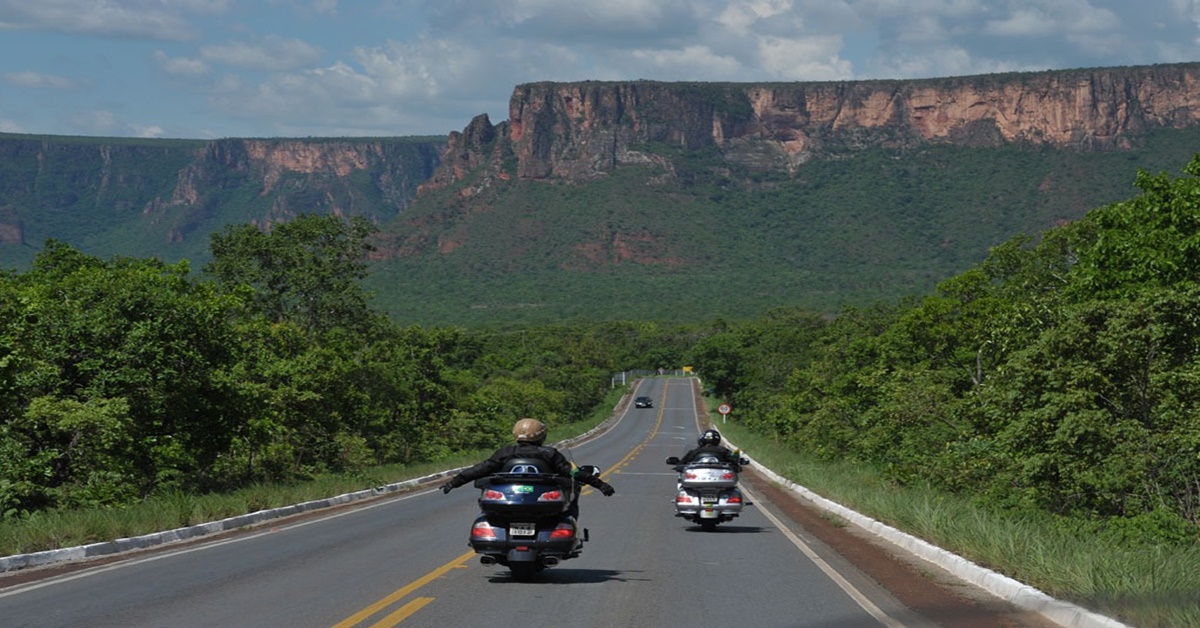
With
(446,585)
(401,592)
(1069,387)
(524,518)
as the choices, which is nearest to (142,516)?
(446,585)

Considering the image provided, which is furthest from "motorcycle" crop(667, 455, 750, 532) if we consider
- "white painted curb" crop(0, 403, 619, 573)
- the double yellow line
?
"white painted curb" crop(0, 403, 619, 573)

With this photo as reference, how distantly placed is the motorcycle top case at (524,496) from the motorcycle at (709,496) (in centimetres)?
839

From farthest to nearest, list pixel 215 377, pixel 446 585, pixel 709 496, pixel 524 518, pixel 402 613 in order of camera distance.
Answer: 1. pixel 215 377
2. pixel 709 496
3. pixel 446 585
4. pixel 524 518
5. pixel 402 613

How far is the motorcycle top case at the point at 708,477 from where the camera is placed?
20531 mm

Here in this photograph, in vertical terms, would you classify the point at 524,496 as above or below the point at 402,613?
above

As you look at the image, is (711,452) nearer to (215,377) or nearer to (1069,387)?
(1069,387)

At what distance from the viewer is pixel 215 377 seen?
27.0 metres

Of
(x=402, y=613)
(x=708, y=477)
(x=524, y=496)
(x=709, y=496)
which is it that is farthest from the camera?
(x=708, y=477)

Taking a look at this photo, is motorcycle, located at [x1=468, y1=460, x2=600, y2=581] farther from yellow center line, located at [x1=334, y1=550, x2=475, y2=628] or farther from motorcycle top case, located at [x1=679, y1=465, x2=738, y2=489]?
motorcycle top case, located at [x1=679, y1=465, x2=738, y2=489]

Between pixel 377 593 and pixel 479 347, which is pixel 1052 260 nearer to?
pixel 377 593

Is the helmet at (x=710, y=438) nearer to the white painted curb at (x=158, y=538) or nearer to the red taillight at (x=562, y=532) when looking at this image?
the white painted curb at (x=158, y=538)

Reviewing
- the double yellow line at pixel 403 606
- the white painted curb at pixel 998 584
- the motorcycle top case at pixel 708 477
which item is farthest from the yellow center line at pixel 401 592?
the motorcycle top case at pixel 708 477

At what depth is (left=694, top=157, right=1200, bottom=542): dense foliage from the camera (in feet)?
65.3

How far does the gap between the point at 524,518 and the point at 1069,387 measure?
1259cm
